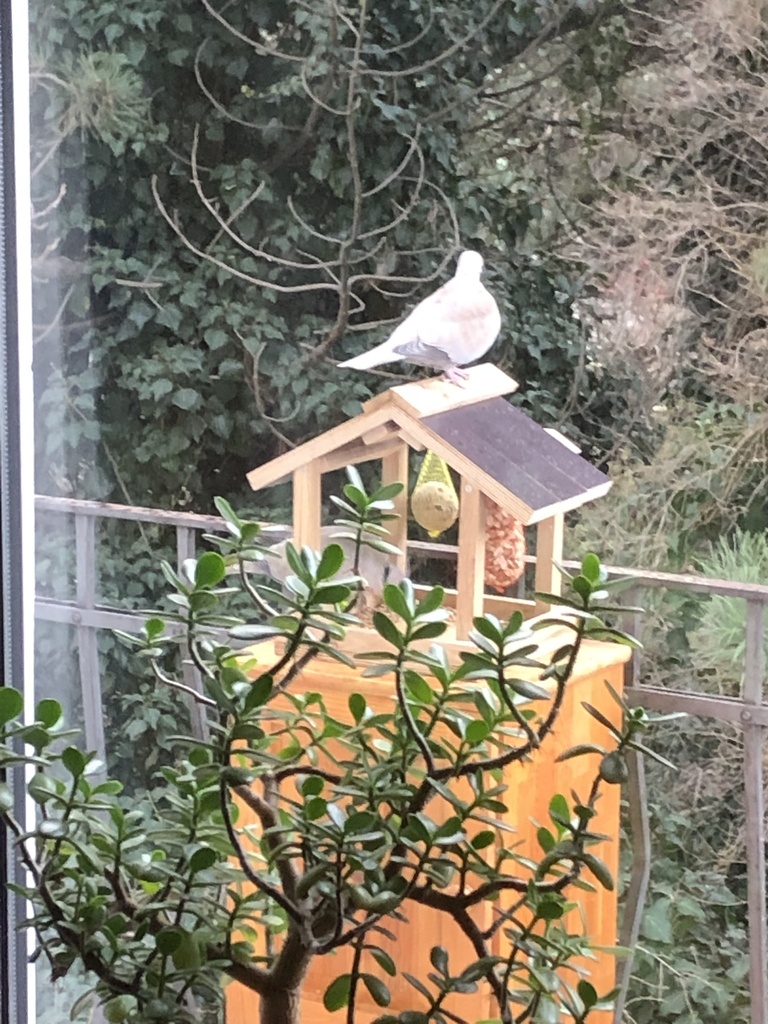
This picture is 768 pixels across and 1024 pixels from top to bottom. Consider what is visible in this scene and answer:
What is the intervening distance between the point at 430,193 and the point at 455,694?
0.48 meters

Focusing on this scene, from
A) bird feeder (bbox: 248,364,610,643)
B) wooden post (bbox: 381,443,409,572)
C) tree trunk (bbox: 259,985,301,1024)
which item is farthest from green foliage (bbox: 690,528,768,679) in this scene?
tree trunk (bbox: 259,985,301,1024)

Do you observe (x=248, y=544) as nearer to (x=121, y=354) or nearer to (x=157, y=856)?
(x=157, y=856)

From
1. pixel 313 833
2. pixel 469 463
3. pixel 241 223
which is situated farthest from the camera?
pixel 241 223

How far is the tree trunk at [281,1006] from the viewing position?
755 mm

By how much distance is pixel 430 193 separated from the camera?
1.03 m

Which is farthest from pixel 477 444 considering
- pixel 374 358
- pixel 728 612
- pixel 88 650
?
pixel 88 650

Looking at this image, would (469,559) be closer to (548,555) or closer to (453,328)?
(548,555)

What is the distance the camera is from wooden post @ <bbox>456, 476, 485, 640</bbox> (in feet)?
3.08

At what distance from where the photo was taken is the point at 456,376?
3.26ft

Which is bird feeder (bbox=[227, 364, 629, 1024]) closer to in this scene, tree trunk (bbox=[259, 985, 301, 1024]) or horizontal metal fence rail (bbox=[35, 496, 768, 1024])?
horizontal metal fence rail (bbox=[35, 496, 768, 1024])

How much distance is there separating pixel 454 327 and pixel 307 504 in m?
0.19

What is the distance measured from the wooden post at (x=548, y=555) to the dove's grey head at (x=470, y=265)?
0.21m

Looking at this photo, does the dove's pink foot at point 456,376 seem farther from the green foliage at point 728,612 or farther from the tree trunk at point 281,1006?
the tree trunk at point 281,1006

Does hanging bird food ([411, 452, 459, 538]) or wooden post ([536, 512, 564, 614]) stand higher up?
hanging bird food ([411, 452, 459, 538])
